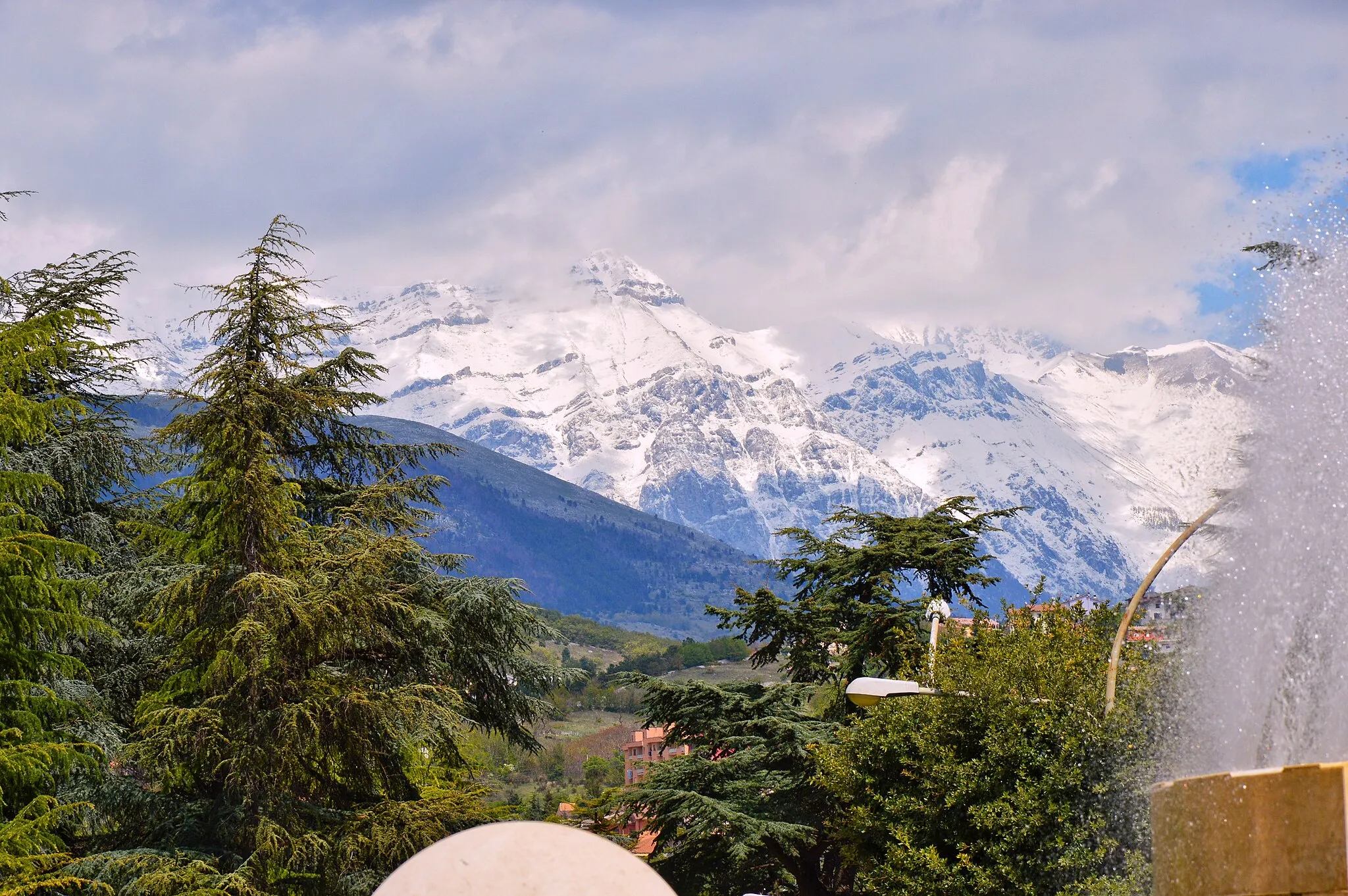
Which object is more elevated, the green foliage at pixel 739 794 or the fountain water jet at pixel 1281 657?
the fountain water jet at pixel 1281 657

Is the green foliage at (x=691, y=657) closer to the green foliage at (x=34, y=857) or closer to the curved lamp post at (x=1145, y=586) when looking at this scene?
the green foliage at (x=34, y=857)

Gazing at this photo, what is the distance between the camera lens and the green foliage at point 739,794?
22344 mm

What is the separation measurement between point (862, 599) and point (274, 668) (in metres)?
19.0

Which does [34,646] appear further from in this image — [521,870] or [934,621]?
[934,621]

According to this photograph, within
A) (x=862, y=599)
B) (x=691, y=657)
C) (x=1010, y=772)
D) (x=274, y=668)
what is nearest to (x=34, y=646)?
(x=274, y=668)

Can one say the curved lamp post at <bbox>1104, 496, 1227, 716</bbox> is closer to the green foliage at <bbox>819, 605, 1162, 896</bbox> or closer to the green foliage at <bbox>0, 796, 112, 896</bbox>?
the green foliage at <bbox>819, 605, 1162, 896</bbox>

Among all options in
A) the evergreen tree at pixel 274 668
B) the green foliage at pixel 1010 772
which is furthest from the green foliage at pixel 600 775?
the evergreen tree at pixel 274 668

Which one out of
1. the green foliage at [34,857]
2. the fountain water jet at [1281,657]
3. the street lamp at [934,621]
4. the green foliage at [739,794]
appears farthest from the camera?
the green foliage at [739,794]

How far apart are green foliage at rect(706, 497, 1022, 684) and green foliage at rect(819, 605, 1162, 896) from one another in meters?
8.10

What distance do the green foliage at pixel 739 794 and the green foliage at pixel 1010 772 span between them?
292 cm

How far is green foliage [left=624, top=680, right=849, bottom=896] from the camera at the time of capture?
22.3 m

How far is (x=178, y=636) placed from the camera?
15.9 metres

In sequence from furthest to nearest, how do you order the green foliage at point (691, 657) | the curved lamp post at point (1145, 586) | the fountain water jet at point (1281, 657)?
the green foliage at point (691, 657) < the curved lamp post at point (1145, 586) < the fountain water jet at point (1281, 657)

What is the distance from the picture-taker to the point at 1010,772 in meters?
17.4
